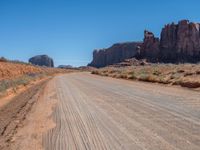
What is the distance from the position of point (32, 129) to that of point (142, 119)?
3183mm

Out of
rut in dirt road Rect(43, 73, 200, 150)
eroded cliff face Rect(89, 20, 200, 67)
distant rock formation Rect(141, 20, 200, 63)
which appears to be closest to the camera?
rut in dirt road Rect(43, 73, 200, 150)

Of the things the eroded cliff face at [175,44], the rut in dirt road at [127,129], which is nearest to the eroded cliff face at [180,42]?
the eroded cliff face at [175,44]

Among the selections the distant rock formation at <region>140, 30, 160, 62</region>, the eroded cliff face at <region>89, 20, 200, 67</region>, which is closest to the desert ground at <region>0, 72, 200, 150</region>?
the eroded cliff face at <region>89, 20, 200, 67</region>

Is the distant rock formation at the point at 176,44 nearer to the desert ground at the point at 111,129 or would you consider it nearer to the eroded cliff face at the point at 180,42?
the eroded cliff face at the point at 180,42

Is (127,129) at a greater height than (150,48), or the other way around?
(150,48)

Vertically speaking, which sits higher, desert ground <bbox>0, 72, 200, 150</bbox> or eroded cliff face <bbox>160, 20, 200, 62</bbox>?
eroded cliff face <bbox>160, 20, 200, 62</bbox>

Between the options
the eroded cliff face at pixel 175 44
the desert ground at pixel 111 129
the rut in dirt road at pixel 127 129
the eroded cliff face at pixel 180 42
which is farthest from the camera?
the eroded cliff face at pixel 175 44

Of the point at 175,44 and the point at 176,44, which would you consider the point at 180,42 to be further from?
the point at 175,44

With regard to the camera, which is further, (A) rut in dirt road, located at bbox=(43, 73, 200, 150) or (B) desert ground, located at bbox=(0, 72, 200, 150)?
(B) desert ground, located at bbox=(0, 72, 200, 150)

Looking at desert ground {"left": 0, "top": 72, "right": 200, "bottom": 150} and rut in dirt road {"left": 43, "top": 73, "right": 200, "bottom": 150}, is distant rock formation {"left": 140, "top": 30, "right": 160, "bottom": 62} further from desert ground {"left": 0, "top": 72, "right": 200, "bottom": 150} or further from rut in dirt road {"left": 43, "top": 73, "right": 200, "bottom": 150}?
desert ground {"left": 0, "top": 72, "right": 200, "bottom": 150}

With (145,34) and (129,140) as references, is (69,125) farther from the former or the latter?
(145,34)

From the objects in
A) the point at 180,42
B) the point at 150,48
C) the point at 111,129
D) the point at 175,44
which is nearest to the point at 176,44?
the point at 175,44

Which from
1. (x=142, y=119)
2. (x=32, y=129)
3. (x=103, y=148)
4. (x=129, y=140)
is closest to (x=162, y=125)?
(x=142, y=119)

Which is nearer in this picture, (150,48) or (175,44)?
(175,44)
